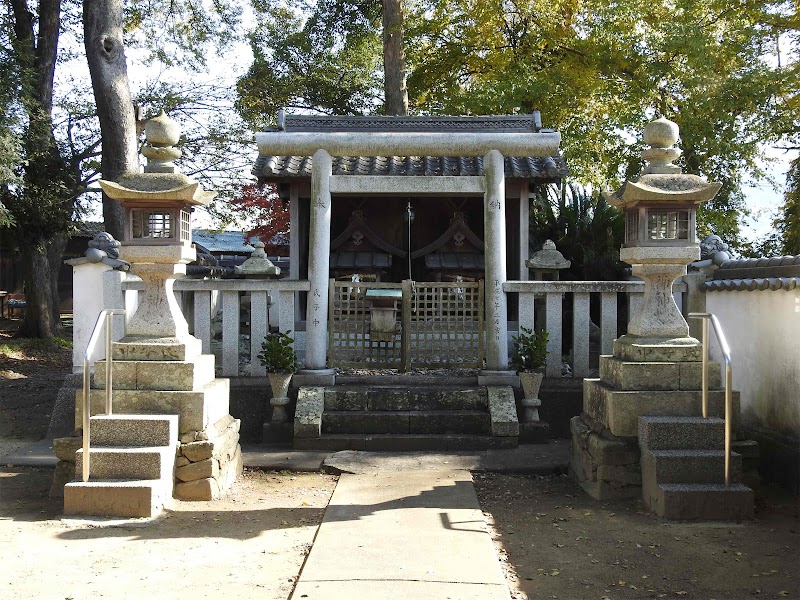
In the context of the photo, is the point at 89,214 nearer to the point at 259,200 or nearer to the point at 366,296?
the point at 259,200

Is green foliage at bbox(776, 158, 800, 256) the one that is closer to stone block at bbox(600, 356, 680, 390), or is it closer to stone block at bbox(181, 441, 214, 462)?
stone block at bbox(600, 356, 680, 390)

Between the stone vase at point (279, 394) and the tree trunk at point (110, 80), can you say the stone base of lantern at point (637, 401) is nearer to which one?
the stone vase at point (279, 394)

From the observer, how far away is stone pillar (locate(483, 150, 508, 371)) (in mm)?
8008

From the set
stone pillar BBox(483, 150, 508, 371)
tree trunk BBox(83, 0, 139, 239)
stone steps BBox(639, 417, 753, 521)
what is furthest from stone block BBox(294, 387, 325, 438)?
tree trunk BBox(83, 0, 139, 239)

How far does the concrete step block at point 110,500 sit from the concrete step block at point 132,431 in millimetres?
382

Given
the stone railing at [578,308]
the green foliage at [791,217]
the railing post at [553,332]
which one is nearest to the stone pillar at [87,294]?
the stone railing at [578,308]

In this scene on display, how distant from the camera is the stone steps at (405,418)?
7.43m

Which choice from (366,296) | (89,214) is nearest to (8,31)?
(89,214)

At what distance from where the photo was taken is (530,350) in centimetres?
785

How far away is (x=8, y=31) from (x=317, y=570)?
14.4 m

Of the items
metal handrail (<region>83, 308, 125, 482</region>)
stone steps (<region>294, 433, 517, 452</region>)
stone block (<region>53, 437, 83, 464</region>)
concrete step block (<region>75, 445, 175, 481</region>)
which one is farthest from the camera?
stone steps (<region>294, 433, 517, 452</region>)

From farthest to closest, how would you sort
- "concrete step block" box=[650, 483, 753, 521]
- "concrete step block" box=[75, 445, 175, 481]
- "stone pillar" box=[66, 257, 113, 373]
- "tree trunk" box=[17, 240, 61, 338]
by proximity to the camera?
"tree trunk" box=[17, 240, 61, 338]
"stone pillar" box=[66, 257, 113, 373]
"concrete step block" box=[75, 445, 175, 481]
"concrete step block" box=[650, 483, 753, 521]

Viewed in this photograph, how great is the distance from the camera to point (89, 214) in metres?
17.0

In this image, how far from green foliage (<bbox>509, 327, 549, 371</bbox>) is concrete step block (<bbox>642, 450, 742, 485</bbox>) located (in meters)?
2.51
